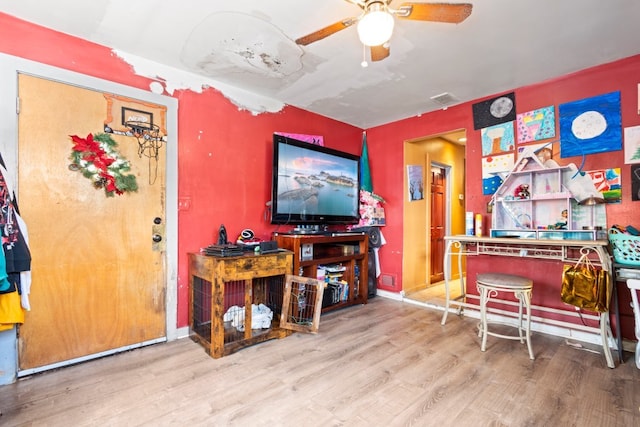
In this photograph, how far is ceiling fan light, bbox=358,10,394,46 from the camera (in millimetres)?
1434

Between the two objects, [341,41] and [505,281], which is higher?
[341,41]

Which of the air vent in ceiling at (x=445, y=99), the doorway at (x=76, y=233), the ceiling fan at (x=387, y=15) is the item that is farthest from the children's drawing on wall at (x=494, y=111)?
the doorway at (x=76, y=233)

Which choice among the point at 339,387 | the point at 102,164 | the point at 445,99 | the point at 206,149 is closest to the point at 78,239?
the point at 102,164

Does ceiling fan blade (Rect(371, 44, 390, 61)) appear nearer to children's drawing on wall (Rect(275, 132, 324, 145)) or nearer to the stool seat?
children's drawing on wall (Rect(275, 132, 324, 145))

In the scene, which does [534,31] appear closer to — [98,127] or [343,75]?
[343,75]

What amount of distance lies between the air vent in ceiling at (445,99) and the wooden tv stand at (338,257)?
5.73 ft

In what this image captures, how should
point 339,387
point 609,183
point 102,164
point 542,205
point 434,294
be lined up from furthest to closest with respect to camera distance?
point 434,294, point 542,205, point 609,183, point 102,164, point 339,387

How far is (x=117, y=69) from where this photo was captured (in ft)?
7.49

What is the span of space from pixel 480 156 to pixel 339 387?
9.01 ft

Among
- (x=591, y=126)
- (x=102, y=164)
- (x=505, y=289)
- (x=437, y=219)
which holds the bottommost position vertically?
(x=505, y=289)

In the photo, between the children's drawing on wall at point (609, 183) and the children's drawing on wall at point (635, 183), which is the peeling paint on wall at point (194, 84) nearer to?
the children's drawing on wall at point (609, 183)

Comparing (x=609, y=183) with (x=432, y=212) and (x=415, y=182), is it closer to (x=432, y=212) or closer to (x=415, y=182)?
(x=415, y=182)

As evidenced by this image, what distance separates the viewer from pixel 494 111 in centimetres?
309

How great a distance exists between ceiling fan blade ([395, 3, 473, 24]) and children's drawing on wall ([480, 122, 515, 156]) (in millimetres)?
1911
